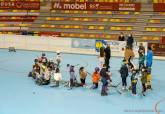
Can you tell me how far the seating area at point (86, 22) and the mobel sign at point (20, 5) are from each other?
1.32 feet

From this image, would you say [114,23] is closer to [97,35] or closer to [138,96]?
[97,35]

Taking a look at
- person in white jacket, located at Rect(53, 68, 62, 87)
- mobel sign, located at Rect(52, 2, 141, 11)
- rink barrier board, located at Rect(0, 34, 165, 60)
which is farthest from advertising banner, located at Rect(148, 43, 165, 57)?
person in white jacket, located at Rect(53, 68, 62, 87)

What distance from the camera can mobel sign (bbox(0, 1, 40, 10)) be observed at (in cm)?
3906

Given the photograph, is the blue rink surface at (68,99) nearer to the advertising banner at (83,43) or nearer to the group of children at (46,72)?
the group of children at (46,72)

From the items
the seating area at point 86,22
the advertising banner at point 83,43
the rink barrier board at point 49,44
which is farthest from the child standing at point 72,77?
the seating area at point 86,22

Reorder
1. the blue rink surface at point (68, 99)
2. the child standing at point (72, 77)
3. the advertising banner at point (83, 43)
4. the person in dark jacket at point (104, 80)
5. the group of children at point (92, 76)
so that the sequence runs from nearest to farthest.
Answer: the blue rink surface at point (68, 99) → the person in dark jacket at point (104, 80) → the group of children at point (92, 76) → the child standing at point (72, 77) → the advertising banner at point (83, 43)

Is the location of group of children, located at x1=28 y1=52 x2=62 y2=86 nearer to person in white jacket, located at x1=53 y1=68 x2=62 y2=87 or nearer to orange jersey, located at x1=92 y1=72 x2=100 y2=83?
person in white jacket, located at x1=53 y1=68 x2=62 y2=87

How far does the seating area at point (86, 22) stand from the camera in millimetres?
34200

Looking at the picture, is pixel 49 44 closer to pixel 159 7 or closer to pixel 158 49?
A: pixel 158 49

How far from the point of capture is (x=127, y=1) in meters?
36.3

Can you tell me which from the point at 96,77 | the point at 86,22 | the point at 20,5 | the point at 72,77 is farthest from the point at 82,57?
the point at 20,5

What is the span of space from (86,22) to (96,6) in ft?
6.06

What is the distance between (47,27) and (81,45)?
6952 mm

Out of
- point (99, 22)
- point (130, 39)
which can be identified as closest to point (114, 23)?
point (99, 22)
